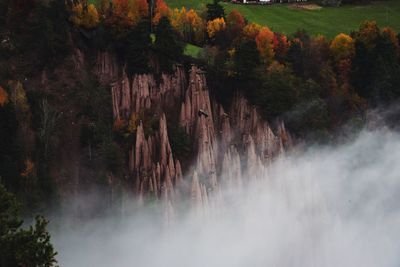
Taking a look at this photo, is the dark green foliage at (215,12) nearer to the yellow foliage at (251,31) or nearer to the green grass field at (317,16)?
the yellow foliage at (251,31)

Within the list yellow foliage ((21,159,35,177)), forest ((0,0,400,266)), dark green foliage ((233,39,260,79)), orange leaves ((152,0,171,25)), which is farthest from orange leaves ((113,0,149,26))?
yellow foliage ((21,159,35,177))

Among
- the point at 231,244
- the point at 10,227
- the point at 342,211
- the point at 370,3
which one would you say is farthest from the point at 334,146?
the point at 10,227

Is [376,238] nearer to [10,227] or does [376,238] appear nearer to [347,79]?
[347,79]

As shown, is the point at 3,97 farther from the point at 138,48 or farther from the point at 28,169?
the point at 138,48

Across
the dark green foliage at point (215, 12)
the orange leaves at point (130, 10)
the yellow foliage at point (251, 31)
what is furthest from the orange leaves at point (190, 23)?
the yellow foliage at point (251, 31)

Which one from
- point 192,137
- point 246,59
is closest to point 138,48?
point 192,137
